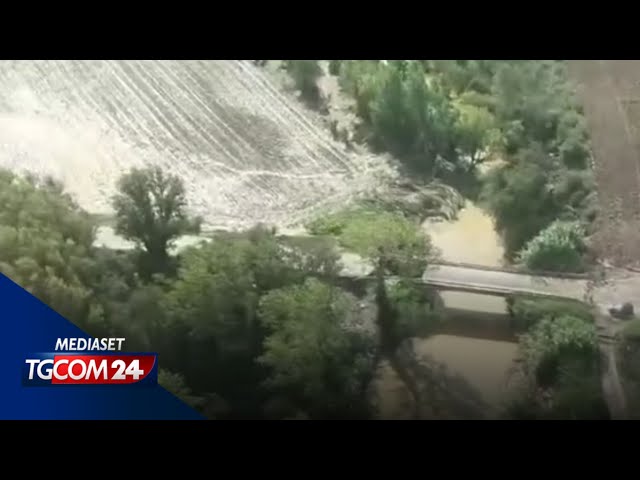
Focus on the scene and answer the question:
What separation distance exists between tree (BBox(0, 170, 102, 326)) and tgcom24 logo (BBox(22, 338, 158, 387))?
0.55ft

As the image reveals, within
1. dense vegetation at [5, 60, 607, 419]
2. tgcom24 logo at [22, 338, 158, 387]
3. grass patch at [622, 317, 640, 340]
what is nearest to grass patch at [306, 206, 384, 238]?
dense vegetation at [5, 60, 607, 419]

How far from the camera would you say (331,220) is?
18.9 ft

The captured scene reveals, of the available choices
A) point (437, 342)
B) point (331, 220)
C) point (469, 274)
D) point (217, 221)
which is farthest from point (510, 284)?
point (217, 221)

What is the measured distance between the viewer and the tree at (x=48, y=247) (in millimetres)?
5367

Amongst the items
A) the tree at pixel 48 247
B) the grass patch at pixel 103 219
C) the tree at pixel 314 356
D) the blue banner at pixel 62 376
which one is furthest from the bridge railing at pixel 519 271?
the tree at pixel 48 247

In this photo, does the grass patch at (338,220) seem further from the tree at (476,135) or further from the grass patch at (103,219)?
the grass patch at (103,219)

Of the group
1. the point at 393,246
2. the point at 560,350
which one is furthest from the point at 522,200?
the point at 560,350

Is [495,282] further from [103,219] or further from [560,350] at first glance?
[103,219]

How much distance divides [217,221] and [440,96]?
1.80 meters

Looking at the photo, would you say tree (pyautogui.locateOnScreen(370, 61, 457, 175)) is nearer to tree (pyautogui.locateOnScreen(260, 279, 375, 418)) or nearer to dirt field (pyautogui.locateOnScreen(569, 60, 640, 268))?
dirt field (pyautogui.locateOnScreen(569, 60, 640, 268))

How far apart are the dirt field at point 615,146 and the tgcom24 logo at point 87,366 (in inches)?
122

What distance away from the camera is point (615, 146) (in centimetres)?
581

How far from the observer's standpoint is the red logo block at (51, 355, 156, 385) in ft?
17.6
